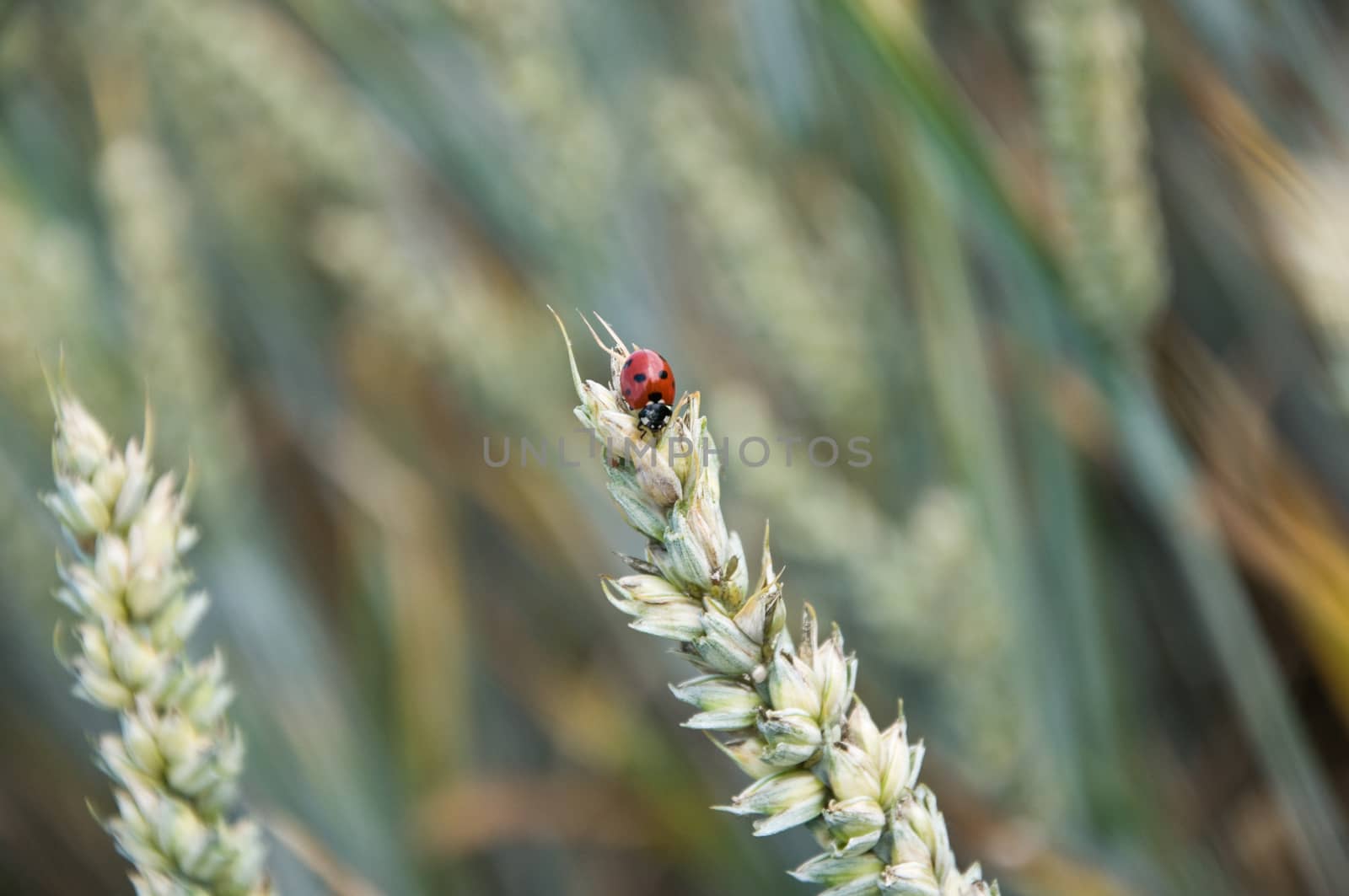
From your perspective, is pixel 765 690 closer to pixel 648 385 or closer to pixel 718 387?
pixel 648 385

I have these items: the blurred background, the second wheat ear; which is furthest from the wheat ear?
the blurred background

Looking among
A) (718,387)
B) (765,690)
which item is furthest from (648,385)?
(718,387)

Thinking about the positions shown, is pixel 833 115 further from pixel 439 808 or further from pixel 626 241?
pixel 439 808

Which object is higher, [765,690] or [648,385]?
[648,385]

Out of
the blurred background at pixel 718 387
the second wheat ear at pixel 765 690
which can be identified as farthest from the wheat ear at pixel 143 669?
the blurred background at pixel 718 387

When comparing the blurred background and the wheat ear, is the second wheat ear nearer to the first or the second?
the wheat ear

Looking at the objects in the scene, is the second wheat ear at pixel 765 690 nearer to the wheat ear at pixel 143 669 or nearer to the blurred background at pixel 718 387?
the wheat ear at pixel 143 669
